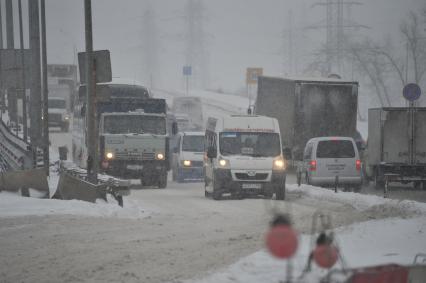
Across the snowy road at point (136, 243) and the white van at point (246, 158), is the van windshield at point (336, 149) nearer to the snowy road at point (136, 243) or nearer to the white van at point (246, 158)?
the white van at point (246, 158)

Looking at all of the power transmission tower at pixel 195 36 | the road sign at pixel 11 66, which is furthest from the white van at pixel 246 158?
the power transmission tower at pixel 195 36

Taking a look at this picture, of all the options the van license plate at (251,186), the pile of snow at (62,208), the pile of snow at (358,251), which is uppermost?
the pile of snow at (358,251)

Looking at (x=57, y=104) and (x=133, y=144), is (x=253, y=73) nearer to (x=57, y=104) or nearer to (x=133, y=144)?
(x=57, y=104)

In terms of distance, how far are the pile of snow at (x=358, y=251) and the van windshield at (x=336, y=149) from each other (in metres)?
13.4

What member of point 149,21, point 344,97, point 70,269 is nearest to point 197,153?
point 344,97

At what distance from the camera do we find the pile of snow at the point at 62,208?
52.7ft

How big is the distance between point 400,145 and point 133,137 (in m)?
8.64

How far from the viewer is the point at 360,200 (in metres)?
19.1

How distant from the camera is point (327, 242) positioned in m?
4.18

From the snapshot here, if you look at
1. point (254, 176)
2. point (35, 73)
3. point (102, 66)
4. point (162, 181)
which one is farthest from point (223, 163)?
point (35, 73)

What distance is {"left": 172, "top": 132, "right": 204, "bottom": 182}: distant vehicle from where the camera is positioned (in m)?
33.7

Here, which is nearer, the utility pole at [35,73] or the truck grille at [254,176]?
the truck grille at [254,176]

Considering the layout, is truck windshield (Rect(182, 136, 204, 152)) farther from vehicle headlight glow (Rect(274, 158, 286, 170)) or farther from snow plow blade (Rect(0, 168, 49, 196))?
snow plow blade (Rect(0, 168, 49, 196))

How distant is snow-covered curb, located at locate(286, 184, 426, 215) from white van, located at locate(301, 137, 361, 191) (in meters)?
1.69
